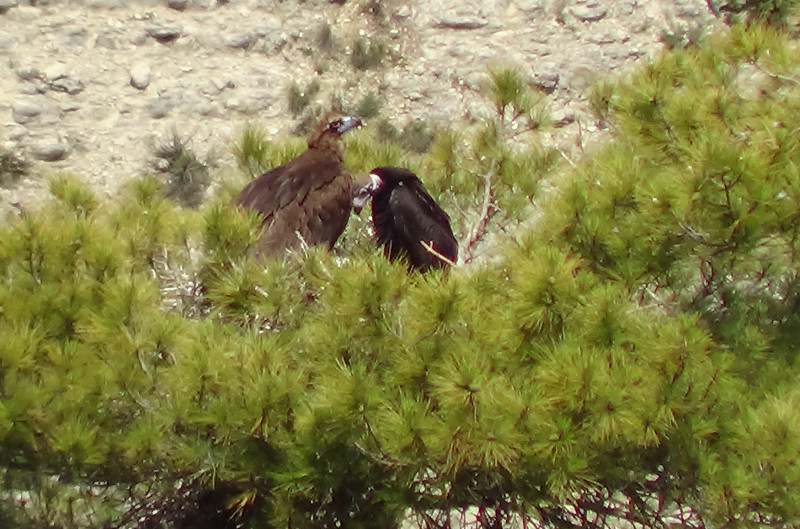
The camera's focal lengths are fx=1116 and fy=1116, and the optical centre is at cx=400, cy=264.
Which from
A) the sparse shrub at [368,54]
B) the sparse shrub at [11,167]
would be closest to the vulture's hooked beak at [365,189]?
the sparse shrub at [11,167]

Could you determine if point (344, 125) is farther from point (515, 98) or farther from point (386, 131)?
point (386, 131)

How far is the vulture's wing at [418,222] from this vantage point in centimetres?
569

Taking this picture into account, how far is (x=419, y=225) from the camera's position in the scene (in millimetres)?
5762

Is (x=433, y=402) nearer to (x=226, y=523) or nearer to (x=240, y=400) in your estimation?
(x=240, y=400)

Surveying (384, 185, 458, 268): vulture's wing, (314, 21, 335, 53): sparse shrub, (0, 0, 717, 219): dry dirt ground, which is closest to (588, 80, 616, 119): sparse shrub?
(384, 185, 458, 268): vulture's wing

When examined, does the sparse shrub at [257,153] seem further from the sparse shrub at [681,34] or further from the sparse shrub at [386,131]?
the sparse shrub at [681,34]

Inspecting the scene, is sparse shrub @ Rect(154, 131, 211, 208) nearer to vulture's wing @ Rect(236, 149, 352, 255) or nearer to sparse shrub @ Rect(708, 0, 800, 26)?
vulture's wing @ Rect(236, 149, 352, 255)

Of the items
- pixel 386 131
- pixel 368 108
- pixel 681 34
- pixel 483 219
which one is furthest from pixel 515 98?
pixel 681 34

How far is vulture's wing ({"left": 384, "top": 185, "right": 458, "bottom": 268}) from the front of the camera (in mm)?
5691

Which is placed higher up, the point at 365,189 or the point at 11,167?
the point at 365,189

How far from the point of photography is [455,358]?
3182 millimetres

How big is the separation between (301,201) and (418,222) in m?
0.66

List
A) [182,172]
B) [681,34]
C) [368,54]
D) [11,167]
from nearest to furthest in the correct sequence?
[11,167] → [182,172] → [368,54] → [681,34]

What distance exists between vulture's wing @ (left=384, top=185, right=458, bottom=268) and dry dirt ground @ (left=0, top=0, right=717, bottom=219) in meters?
6.56
